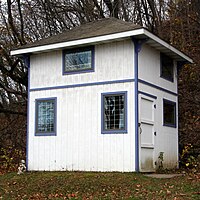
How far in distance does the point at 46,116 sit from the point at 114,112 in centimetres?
281

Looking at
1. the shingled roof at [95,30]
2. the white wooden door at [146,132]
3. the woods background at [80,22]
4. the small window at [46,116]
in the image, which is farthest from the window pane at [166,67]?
the small window at [46,116]

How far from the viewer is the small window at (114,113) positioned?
14062 mm

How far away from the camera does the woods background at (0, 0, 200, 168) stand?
61.7 feet

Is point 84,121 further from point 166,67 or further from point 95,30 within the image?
point 166,67

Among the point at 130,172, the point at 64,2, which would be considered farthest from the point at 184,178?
the point at 64,2

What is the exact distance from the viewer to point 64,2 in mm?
24875

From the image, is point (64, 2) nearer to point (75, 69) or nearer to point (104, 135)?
point (75, 69)

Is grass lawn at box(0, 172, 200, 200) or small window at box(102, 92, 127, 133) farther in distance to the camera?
small window at box(102, 92, 127, 133)

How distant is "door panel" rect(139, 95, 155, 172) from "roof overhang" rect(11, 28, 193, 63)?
74.8 inches

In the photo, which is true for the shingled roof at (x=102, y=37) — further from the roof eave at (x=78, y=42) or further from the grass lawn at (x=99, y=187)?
the grass lawn at (x=99, y=187)

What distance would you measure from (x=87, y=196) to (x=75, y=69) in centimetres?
590

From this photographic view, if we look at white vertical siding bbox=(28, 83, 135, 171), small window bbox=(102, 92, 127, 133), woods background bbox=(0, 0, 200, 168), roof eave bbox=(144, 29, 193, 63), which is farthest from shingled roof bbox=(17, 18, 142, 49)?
woods background bbox=(0, 0, 200, 168)

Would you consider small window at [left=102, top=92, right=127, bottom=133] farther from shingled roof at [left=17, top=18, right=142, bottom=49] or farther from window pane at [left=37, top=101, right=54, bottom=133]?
window pane at [left=37, top=101, right=54, bottom=133]

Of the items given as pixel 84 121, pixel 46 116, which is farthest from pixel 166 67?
pixel 46 116
